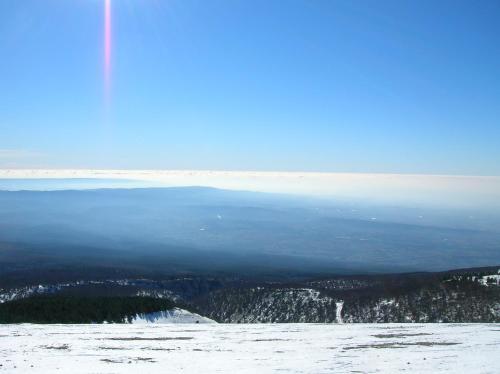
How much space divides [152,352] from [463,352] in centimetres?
1870

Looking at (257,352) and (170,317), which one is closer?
(257,352)

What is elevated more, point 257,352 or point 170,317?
point 257,352

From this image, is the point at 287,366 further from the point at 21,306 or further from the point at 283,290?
the point at 283,290

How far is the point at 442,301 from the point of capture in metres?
122

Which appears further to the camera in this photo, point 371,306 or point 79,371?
point 371,306

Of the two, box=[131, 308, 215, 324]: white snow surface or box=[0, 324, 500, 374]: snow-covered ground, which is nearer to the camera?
box=[0, 324, 500, 374]: snow-covered ground

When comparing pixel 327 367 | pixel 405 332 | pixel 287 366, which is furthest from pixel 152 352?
pixel 405 332

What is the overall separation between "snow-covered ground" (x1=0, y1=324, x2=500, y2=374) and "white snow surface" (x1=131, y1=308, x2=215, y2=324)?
141 feet

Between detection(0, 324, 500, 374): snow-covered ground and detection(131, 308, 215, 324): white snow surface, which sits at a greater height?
detection(0, 324, 500, 374): snow-covered ground

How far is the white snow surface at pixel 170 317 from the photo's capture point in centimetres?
8006

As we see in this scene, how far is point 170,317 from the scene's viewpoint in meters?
83.1

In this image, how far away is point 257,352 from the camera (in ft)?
92.6

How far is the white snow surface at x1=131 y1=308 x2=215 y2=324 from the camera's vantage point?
80062 millimetres

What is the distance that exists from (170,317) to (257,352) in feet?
192
